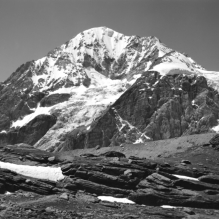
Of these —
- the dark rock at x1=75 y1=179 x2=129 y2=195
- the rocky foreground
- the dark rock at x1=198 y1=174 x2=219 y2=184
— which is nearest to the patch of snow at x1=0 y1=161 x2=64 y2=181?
the rocky foreground

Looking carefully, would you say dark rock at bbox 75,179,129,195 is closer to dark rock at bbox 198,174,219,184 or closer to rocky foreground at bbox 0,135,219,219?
rocky foreground at bbox 0,135,219,219

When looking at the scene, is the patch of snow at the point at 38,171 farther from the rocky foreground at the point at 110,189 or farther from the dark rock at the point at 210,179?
the dark rock at the point at 210,179

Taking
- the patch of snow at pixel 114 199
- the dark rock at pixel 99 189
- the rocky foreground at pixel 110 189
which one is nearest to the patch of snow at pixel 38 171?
the rocky foreground at pixel 110 189

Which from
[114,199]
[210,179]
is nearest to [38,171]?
[114,199]

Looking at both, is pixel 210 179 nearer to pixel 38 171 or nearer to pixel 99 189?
pixel 99 189

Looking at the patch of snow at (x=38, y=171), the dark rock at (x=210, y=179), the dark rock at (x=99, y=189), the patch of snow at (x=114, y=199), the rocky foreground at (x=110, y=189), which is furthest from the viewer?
the dark rock at (x=210, y=179)
